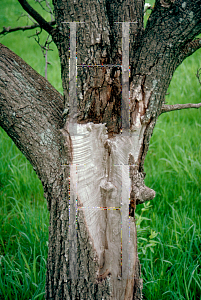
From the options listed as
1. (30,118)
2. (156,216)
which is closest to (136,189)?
(30,118)

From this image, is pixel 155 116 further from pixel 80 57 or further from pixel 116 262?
pixel 116 262

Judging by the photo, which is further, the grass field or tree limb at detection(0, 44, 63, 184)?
the grass field

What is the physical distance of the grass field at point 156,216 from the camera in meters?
1.50

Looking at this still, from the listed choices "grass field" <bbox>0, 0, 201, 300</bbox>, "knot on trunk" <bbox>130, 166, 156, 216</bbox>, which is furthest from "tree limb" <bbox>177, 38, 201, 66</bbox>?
"grass field" <bbox>0, 0, 201, 300</bbox>

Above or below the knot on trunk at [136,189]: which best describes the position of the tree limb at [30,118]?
above

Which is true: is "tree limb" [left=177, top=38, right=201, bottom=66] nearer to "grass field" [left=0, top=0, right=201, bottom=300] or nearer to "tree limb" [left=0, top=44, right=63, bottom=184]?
"tree limb" [left=0, top=44, right=63, bottom=184]

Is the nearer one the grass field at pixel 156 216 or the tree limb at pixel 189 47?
the tree limb at pixel 189 47

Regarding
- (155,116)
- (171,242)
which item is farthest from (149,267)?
(155,116)

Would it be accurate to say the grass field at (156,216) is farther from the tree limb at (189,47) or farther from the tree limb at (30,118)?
the tree limb at (189,47)

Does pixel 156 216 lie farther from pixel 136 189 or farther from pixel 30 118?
pixel 30 118

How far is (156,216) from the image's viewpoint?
1.92 m

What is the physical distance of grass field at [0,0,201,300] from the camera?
4.94 ft

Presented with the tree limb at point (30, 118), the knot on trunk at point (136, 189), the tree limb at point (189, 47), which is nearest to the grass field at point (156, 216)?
the knot on trunk at point (136, 189)

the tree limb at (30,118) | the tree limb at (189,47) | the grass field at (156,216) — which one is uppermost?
the tree limb at (189,47)
